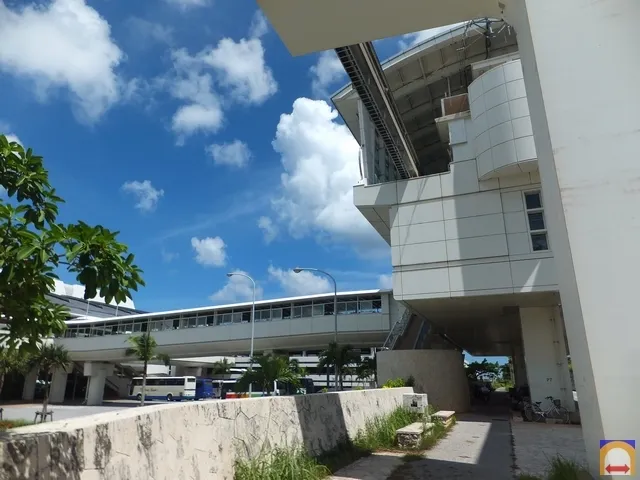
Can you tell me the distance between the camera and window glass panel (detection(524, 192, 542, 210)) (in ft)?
61.8

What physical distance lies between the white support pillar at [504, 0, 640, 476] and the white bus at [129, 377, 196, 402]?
4524cm

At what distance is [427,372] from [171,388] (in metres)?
32.5

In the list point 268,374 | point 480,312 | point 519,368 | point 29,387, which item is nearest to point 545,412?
point 480,312

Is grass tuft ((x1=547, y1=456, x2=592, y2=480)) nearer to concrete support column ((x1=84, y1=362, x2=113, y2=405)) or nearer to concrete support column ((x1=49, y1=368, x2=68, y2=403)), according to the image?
concrete support column ((x1=84, y1=362, x2=113, y2=405))

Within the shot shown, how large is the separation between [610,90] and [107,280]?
184 inches

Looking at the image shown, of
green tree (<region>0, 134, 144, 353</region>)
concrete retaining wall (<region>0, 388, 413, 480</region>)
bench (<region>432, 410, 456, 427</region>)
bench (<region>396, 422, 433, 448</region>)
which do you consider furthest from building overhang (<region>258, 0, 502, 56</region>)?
bench (<region>432, 410, 456, 427</region>)

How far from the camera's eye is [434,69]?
2808cm

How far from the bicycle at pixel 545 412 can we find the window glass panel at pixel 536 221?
23.2 ft

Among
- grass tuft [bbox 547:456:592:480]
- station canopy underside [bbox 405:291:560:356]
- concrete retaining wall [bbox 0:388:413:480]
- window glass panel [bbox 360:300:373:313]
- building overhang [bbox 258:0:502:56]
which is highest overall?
window glass panel [bbox 360:300:373:313]

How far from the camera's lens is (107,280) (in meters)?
3.00

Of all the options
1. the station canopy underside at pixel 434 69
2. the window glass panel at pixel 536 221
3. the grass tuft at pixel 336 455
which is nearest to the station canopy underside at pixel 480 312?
the window glass panel at pixel 536 221

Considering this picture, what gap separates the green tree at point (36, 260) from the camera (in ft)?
9.50

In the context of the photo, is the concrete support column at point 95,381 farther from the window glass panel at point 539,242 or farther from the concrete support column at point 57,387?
the window glass panel at point 539,242

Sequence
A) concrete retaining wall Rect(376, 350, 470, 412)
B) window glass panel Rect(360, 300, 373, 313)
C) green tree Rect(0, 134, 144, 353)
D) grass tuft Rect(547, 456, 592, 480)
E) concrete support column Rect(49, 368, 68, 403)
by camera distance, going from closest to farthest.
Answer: green tree Rect(0, 134, 144, 353) → grass tuft Rect(547, 456, 592, 480) → concrete retaining wall Rect(376, 350, 470, 412) → window glass panel Rect(360, 300, 373, 313) → concrete support column Rect(49, 368, 68, 403)
